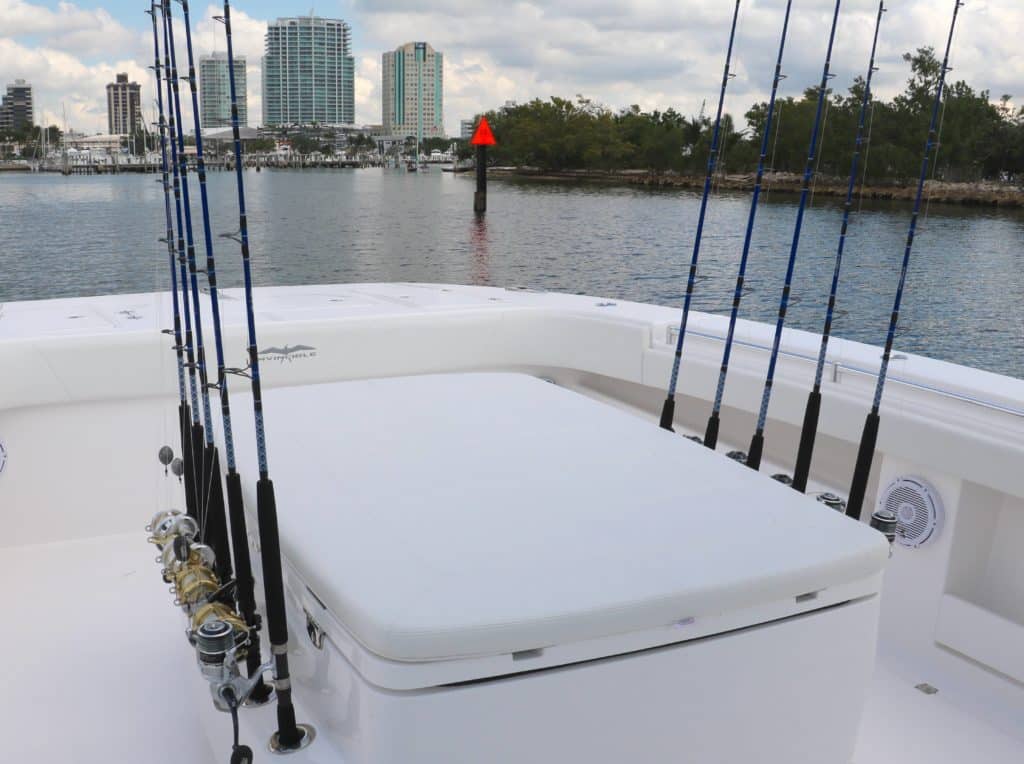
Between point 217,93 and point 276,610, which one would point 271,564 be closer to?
point 276,610

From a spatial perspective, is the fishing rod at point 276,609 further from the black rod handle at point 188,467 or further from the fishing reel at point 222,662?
the black rod handle at point 188,467

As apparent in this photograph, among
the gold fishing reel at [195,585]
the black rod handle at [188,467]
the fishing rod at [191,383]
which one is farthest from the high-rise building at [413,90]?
the gold fishing reel at [195,585]

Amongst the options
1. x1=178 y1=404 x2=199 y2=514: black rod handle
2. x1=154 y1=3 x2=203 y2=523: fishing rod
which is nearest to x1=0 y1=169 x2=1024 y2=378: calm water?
x1=154 y1=3 x2=203 y2=523: fishing rod

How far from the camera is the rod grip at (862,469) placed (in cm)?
193

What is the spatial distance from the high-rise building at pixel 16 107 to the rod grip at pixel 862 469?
51.9 m

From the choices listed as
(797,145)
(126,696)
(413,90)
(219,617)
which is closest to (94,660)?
(126,696)

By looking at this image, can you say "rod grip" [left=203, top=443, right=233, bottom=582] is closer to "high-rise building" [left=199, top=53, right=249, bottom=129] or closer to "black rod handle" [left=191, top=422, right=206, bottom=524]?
"black rod handle" [left=191, top=422, right=206, bottom=524]

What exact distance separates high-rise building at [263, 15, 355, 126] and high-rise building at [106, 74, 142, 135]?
11.6 ft

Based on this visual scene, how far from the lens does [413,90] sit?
77.5 m

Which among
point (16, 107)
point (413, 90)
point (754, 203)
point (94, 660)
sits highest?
point (413, 90)

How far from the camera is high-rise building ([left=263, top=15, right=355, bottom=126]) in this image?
297 inches

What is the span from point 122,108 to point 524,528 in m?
2.23

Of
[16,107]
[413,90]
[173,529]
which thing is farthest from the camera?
[413,90]

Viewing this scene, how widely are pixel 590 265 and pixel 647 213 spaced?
42.9 feet
